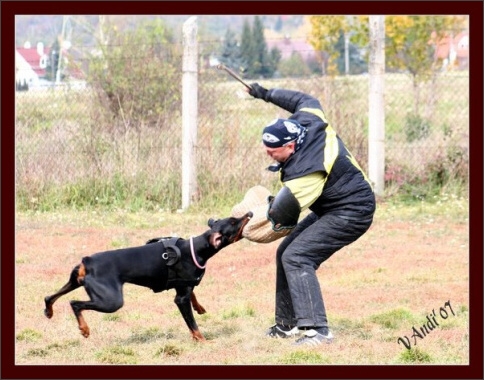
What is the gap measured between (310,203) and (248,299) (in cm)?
211

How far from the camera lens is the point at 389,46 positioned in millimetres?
18969

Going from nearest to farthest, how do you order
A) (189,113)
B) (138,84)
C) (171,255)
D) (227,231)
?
1. (171,255)
2. (227,231)
3. (189,113)
4. (138,84)

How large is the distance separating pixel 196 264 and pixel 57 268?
318cm

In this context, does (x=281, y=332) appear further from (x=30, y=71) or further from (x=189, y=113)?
(x=30, y=71)

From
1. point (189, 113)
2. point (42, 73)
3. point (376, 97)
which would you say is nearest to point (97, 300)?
point (189, 113)

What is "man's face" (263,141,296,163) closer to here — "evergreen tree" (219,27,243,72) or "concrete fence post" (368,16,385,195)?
"concrete fence post" (368,16,385,195)

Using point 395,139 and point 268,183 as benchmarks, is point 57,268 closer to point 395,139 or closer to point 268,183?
point 268,183

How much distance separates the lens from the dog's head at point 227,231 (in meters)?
6.70

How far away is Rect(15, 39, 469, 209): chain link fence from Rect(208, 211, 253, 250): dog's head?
5678mm

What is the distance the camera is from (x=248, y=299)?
322 inches

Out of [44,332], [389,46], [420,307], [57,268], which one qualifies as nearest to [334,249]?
[420,307]

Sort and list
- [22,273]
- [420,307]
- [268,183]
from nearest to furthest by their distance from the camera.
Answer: [420,307]
[22,273]
[268,183]

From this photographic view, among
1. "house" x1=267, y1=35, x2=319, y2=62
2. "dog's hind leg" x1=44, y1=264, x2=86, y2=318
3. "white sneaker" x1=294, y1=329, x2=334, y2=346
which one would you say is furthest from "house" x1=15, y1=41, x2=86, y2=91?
"white sneaker" x1=294, y1=329, x2=334, y2=346

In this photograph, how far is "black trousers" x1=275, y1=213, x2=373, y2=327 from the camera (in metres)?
6.50
